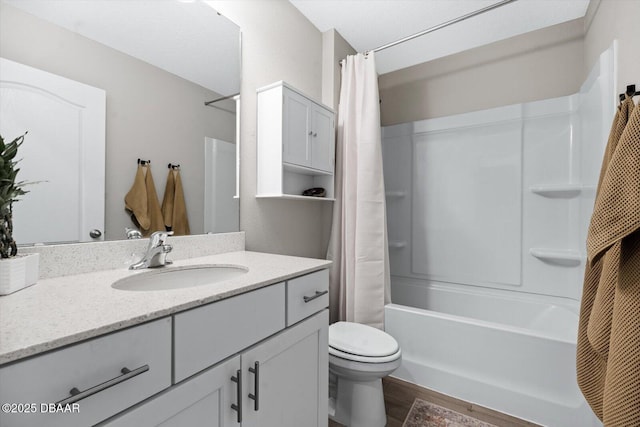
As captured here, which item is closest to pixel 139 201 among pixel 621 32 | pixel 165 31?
pixel 165 31

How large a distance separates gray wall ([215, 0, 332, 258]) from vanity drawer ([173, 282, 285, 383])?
0.75 meters

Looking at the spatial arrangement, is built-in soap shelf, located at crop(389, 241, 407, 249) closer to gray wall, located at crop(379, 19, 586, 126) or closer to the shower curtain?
the shower curtain

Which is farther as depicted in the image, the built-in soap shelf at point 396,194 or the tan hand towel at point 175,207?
the built-in soap shelf at point 396,194

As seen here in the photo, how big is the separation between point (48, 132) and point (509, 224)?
9.14ft

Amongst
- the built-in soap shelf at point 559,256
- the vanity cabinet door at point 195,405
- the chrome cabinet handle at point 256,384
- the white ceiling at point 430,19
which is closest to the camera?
the vanity cabinet door at point 195,405

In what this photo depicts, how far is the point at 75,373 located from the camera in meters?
0.52

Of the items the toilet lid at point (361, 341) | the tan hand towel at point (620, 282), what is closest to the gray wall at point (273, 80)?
the toilet lid at point (361, 341)

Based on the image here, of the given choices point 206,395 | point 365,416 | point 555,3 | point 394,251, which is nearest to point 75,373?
point 206,395

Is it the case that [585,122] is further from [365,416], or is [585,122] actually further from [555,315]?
[365,416]

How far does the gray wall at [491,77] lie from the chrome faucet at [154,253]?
2.43 m

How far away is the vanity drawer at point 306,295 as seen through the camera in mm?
1028

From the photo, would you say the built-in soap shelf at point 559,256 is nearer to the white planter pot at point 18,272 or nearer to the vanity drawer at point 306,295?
the vanity drawer at point 306,295

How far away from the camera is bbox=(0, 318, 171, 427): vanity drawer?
0.46 metres

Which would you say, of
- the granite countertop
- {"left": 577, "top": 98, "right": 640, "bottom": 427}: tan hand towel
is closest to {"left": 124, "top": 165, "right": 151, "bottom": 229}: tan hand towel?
the granite countertop
